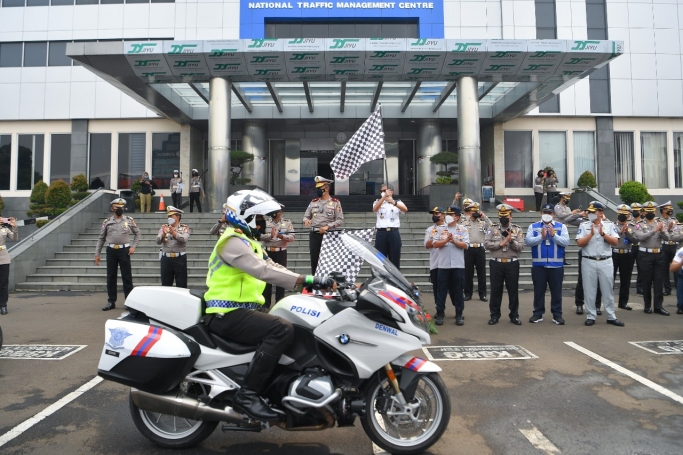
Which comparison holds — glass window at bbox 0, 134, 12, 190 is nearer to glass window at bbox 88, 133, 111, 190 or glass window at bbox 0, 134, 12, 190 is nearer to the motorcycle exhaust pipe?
glass window at bbox 88, 133, 111, 190

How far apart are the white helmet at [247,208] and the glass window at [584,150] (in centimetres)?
2305

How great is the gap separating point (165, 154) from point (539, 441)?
2268 centimetres

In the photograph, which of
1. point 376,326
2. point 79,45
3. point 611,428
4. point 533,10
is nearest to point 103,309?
point 376,326

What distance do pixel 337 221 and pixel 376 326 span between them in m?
5.34

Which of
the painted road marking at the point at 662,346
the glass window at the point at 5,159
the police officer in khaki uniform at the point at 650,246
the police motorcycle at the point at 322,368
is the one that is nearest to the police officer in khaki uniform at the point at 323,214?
the painted road marking at the point at 662,346

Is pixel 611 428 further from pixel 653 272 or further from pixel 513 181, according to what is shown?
pixel 513 181

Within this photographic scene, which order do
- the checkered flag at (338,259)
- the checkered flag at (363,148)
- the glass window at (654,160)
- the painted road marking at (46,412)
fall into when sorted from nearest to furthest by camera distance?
the painted road marking at (46,412), the checkered flag at (338,259), the checkered flag at (363,148), the glass window at (654,160)

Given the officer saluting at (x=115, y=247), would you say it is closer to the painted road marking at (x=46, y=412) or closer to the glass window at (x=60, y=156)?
the painted road marking at (x=46, y=412)

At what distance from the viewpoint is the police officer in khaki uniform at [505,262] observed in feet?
25.7

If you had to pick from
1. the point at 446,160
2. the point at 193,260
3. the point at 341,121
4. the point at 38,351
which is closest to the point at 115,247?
the point at 38,351

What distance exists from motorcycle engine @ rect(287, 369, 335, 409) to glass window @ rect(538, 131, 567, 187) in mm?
22373

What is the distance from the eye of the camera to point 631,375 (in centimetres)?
516

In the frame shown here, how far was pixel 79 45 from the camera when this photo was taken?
48.3 feet

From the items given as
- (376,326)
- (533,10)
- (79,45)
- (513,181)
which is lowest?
(376,326)
